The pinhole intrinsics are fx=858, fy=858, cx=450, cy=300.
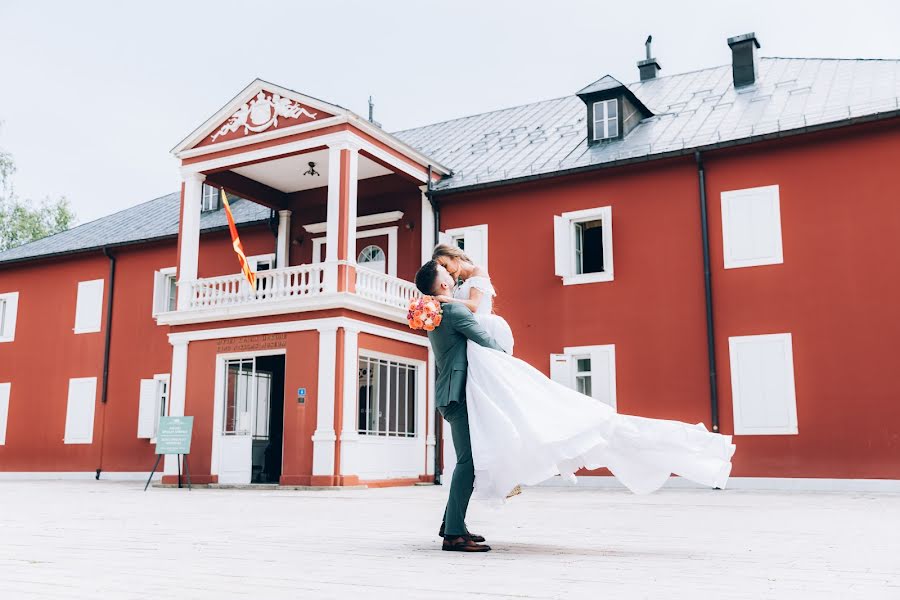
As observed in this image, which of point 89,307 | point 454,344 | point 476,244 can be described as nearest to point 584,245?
point 476,244

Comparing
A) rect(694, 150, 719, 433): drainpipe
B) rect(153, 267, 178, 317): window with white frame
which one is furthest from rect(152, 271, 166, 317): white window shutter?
rect(694, 150, 719, 433): drainpipe

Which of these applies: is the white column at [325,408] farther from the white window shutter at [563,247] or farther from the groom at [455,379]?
the groom at [455,379]

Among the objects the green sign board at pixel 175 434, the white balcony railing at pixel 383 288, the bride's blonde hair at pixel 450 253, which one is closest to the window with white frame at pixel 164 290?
the green sign board at pixel 175 434

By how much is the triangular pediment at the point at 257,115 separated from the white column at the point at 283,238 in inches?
114

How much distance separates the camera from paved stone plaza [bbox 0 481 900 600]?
3.64 metres

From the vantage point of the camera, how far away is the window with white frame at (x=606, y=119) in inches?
683

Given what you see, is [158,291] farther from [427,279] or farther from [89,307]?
[427,279]

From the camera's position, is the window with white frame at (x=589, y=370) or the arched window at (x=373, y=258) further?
the arched window at (x=373, y=258)

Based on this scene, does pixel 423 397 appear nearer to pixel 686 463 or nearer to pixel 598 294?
pixel 598 294

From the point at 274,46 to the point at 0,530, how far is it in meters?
15.0

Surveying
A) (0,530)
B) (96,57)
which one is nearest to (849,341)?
(0,530)

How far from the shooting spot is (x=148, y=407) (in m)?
20.2

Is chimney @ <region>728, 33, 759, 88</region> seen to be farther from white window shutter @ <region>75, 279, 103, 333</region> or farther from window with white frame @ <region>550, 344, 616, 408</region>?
white window shutter @ <region>75, 279, 103, 333</region>

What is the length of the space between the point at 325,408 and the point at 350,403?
1.54ft
